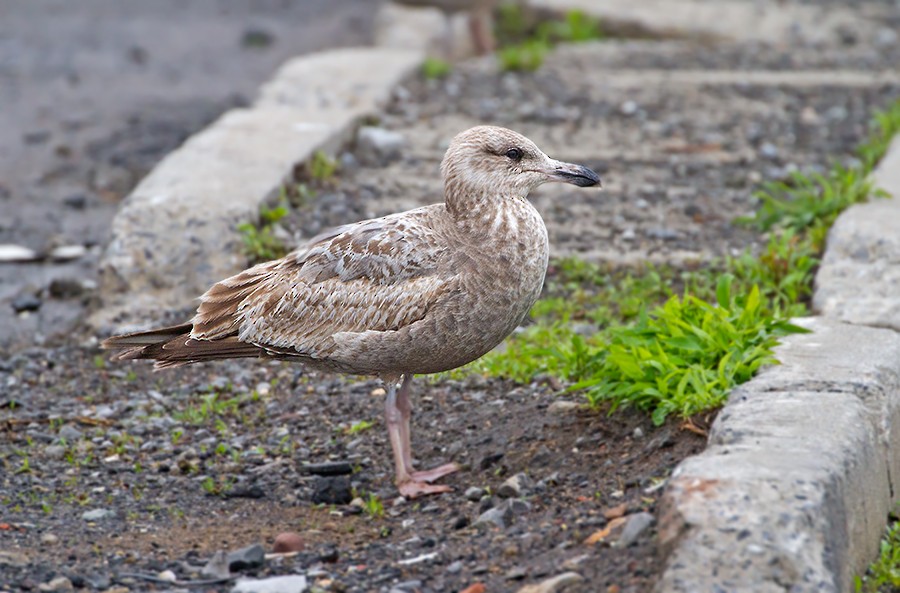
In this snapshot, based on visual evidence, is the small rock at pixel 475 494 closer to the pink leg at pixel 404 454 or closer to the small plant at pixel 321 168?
the pink leg at pixel 404 454

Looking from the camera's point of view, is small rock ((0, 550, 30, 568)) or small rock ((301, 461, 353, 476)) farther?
small rock ((301, 461, 353, 476))

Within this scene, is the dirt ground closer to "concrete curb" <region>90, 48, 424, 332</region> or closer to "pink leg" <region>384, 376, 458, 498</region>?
"pink leg" <region>384, 376, 458, 498</region>

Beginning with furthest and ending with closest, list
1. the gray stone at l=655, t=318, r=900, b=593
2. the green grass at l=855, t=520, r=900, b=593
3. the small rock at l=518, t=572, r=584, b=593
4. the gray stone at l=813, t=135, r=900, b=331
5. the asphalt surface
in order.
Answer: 1. the asphalt surface
2. the gray stone at l=813, t=135, r=900, b=331
3. the green grass at l=855, t=520, r=900, b=593
4. the small rock at l=518, t=572, r=584, b=593
5. the gray stone at l=655, t=318, r=900, b=593

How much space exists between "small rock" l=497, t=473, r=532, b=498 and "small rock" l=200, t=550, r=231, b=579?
99 cm

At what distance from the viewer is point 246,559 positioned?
396cm

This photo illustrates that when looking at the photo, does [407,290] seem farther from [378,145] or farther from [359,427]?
[378,145]

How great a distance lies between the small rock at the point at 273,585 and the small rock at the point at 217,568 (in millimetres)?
91

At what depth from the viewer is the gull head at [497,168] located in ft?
15.7

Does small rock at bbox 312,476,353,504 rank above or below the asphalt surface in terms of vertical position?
below

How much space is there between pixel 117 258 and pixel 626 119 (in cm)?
439

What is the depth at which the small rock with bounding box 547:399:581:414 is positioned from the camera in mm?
4930

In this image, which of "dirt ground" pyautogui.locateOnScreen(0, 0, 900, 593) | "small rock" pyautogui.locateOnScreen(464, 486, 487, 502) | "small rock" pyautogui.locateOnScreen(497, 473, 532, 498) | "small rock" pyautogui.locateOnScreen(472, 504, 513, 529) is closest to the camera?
"dirt ground" pyautogui.locateOnScreen(0, 0, 900, 593)

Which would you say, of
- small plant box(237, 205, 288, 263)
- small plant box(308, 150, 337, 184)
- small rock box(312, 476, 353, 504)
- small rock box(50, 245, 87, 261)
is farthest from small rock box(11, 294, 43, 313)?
small rock box(312, 476, 353, 504)

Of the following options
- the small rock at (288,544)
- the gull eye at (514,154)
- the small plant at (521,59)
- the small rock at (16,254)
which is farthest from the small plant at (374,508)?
the small plant at (521,59)
